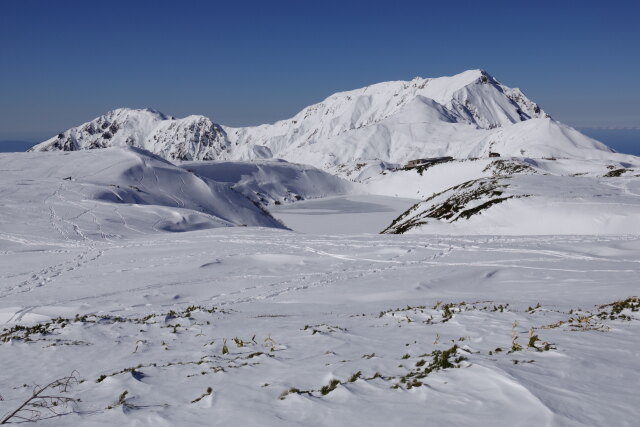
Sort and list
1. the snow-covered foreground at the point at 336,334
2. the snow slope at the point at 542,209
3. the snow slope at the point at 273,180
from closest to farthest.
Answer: the snow-covered foreground at the point at 336,334, the snow slope at the point at 542,209, the snow slope at the point at 273,180

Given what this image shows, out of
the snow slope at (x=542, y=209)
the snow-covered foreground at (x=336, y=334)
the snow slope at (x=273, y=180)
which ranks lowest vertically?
the snow-covered foreground at (x=336, y=334)

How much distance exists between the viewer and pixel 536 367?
700cm

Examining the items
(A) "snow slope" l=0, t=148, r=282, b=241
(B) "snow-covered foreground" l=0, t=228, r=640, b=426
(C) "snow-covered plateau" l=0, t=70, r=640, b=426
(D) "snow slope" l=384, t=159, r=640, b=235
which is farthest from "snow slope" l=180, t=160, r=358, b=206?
(B) "snow-covered foreground" l=0, t=228, r=640, b=426

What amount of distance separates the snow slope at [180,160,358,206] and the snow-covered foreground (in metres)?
95.8

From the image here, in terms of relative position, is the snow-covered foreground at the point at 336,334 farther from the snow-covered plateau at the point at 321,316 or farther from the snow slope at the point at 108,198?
the snow slope at the point at 108,198

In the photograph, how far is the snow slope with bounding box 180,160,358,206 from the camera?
412ft

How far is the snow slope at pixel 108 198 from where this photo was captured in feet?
126

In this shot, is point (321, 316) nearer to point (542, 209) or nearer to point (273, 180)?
point (542, 209)

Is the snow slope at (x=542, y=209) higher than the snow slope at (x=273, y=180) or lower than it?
lower

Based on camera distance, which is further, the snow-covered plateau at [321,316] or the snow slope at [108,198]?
the snow slope at [108,198]

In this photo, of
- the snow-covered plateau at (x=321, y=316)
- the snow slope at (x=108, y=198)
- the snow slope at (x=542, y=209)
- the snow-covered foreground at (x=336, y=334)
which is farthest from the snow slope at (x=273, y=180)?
the snow-covered foreground at (x=336, y=334)

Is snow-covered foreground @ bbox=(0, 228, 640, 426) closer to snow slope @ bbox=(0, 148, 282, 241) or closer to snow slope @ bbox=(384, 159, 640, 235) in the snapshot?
snow slope @ bbox=(384, 159, 640, 235)

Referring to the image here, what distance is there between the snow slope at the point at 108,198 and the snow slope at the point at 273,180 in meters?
47.4

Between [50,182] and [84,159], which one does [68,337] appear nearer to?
[50,182]
